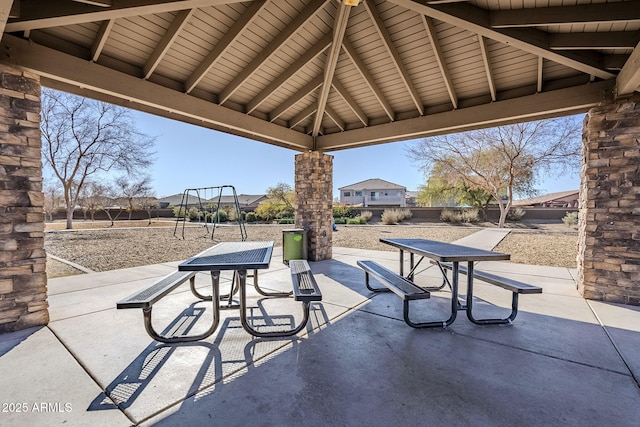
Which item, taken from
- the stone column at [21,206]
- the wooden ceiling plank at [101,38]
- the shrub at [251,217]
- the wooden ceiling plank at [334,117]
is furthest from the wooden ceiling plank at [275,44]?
the shrub at [251,217]

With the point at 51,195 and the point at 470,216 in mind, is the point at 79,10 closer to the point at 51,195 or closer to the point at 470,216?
the point at 470,216

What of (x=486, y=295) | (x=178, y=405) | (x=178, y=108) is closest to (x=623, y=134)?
(x=486, y=295)

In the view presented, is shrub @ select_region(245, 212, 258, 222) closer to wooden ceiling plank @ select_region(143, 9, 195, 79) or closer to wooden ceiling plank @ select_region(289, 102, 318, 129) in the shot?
wooden ceiling plank @ select_region(289, 102, 318, 129)

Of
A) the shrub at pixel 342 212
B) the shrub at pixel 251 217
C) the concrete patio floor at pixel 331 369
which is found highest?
the shrub at pixel 342 212

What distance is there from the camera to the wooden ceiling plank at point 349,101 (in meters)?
4.74

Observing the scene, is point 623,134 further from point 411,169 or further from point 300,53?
point 411,169

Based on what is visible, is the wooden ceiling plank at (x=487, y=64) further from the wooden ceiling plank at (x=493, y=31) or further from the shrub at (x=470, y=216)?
the shrub at (x=470, y=216)

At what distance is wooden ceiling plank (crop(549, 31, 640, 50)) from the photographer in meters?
2.89

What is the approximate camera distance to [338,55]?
3.94m

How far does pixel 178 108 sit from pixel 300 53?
1942 millimetres

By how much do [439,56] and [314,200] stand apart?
143 inches

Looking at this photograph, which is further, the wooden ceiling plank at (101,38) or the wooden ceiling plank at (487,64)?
the wooden ceiling plank at (487,64)

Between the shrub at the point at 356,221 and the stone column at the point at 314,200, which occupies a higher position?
the stone column at the point at 314,200

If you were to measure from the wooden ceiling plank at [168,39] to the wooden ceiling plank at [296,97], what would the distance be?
6.68 ft
